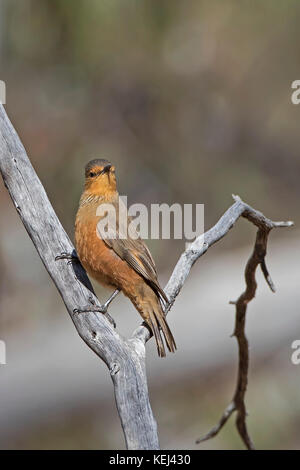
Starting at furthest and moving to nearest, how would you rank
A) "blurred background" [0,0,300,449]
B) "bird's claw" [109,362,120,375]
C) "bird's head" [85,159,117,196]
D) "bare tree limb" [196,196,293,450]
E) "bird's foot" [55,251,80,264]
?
1. "blurred background" [0,0,300,449]
2. "bird's head" [85,159,117,196]
3. "bare tree limb" [196,196,293,450]
4. "bird's foot" [55,251,80,264]
5. "bird's claw" [109,362,120,375]

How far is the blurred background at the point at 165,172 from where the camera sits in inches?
329

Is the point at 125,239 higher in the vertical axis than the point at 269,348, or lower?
lower

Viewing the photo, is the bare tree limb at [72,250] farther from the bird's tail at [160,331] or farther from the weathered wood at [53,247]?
the bird's tail at [160,331]

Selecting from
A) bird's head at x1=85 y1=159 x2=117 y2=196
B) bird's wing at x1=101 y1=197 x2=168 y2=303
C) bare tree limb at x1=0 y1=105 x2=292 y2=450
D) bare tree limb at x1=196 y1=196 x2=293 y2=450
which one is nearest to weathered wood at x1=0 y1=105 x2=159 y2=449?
bare tree limb at x1=0 y1=105 x2=292 y2=450

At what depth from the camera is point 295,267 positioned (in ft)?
30.8

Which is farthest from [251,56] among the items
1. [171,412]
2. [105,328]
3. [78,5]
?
[105,328]

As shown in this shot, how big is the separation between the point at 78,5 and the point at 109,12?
52 cm

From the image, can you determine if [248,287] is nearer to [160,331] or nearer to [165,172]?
[160,331]

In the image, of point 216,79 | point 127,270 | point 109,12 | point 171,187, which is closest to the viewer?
point 127,270

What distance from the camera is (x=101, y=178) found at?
443cm

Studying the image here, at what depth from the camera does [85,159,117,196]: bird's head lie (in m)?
4.41

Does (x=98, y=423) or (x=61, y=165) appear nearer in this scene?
(x=98, y=423)

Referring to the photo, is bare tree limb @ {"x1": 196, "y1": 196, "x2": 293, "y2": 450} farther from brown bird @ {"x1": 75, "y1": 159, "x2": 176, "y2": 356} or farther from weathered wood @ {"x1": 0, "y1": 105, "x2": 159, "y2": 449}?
weathered wood @ {"x1": 0, "y1": 105, "x2": 159, "y2": 449}

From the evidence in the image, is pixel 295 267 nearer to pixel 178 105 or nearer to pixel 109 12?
pixel 178 105
